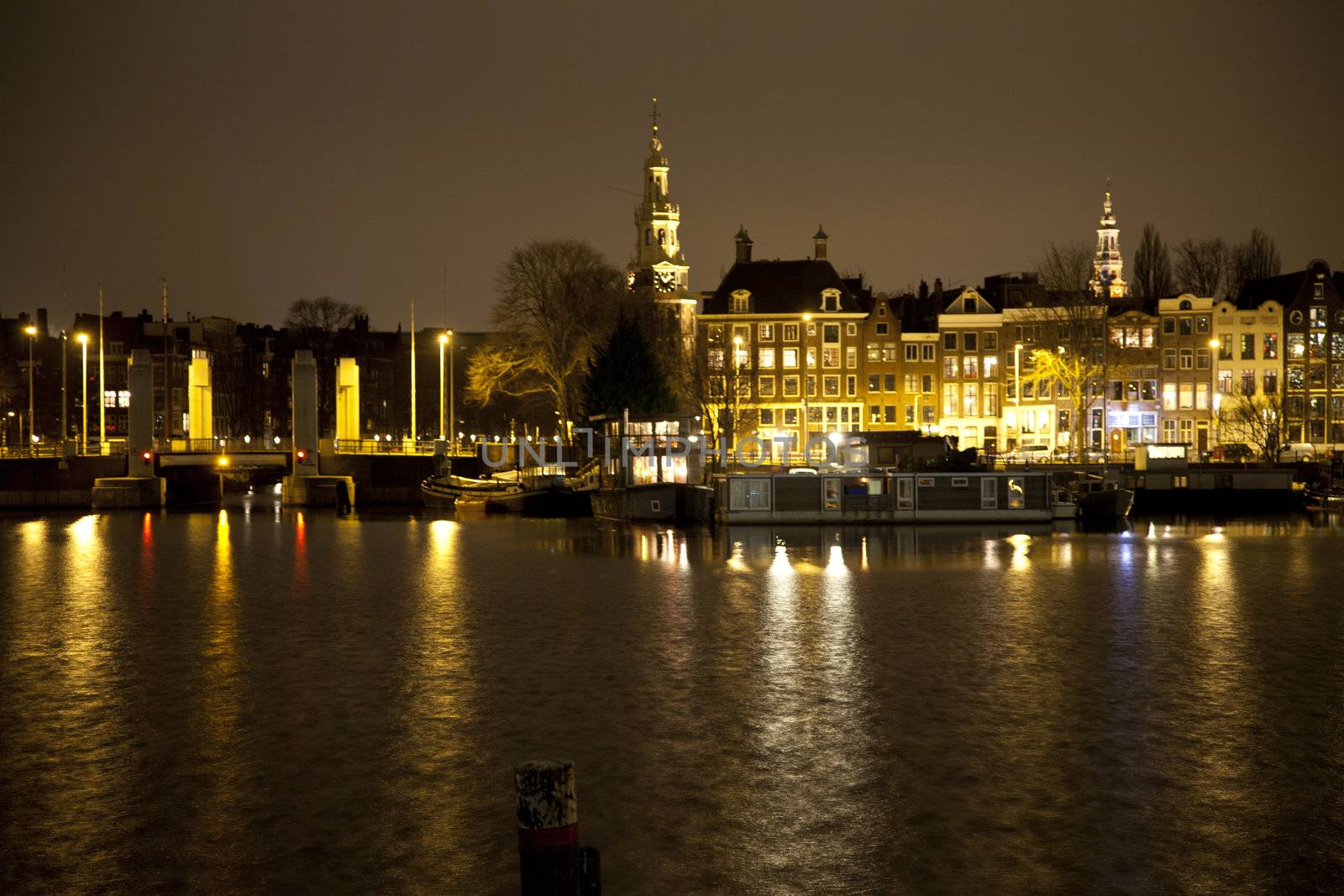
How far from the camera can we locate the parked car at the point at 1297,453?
88688 mm

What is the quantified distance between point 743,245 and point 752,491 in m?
55.2

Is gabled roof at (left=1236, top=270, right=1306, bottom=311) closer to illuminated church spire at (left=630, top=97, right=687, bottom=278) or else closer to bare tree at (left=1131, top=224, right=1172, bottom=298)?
bare tree at (left=1131, top=224, right=1172, bottom=298)

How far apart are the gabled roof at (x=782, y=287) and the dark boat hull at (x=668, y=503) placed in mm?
44178

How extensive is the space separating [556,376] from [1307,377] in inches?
2156

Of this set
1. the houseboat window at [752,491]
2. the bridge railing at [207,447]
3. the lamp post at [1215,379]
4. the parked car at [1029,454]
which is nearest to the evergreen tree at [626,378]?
the houseboat window at [752,491]

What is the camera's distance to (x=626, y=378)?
74.7 m

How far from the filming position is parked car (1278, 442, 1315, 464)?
8869 centimetres

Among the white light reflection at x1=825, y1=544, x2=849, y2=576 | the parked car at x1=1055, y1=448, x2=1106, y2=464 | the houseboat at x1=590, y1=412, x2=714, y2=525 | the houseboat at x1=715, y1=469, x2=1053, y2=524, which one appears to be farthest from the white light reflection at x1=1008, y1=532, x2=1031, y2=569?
the parked car at x1=1055, y1=448, x2=1106, y2=464

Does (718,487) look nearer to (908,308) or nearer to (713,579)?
(713,579)

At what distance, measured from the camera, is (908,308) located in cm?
10925

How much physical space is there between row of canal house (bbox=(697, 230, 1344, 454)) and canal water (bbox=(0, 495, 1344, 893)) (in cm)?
6698

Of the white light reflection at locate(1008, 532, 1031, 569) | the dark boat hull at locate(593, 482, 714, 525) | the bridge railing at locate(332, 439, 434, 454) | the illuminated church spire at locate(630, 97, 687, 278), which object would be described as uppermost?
the illuminated church spire at locate(630, 97, 687, 278)

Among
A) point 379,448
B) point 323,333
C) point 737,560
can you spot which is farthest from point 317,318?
point 737,560

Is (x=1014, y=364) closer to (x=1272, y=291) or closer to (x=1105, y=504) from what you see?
(x=1272, y=291)
